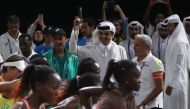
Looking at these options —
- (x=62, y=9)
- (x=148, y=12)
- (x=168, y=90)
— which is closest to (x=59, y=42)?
(x=168, y=90)

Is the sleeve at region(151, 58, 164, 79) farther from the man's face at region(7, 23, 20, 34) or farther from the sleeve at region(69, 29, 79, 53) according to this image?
the man's face at region(7, 23, 20, 34)

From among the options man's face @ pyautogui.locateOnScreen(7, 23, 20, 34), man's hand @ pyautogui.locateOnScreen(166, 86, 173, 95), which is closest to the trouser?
man's hand @ pyautogui.locateOnScreen(166, 86, 173, 95)

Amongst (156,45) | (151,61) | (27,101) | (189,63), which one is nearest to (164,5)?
(156,45)

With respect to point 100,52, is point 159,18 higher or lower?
higher

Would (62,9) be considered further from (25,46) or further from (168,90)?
(168,90)

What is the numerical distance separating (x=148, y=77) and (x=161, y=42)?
1995 mm

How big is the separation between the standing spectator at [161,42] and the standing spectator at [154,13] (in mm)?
385

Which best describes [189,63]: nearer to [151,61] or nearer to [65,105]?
[151,61]

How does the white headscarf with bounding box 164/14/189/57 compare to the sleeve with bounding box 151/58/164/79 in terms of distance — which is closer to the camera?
the sleeve with bounding box 151/58/164/79

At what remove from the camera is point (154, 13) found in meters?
11.0

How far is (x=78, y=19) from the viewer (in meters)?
8.47

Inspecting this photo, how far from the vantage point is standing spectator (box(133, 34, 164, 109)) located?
7.86 metres

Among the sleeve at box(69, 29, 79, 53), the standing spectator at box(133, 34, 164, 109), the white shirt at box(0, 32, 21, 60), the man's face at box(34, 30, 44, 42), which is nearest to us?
the standing spectator at box(133, 34, 164, 109)

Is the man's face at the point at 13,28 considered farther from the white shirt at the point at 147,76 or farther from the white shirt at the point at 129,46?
the white shirt at the point at 147,76
